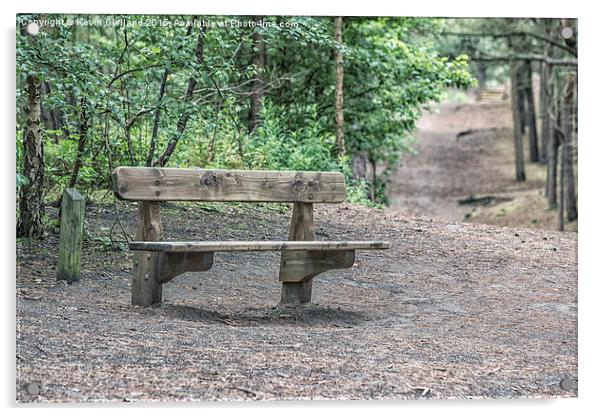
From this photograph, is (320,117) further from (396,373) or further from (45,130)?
(396,373)

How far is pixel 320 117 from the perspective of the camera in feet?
36.9

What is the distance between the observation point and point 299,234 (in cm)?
629

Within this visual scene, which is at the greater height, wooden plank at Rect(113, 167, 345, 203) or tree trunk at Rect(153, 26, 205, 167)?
tree trunk at Rect(153, 26, 205, 167)

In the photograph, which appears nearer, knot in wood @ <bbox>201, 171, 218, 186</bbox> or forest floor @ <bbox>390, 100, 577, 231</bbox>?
knot in wood @ <bbox>201, 171, 218, 186</bbox>

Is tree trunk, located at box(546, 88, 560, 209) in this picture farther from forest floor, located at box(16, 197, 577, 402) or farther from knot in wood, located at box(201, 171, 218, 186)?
knot in wood, located at box(201, 171, 218, 186)

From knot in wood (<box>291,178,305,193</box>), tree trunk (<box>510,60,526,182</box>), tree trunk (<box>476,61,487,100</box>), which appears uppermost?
tree trunk (<box>476,61,487,100</box>)

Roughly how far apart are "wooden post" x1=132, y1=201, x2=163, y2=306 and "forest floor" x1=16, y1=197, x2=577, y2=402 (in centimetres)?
11

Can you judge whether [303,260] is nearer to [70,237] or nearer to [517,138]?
[70,237]

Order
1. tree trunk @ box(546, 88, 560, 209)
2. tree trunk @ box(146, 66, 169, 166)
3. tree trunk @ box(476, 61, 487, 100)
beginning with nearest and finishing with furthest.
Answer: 1. tree trunk @ box(146, 66, 169, 166)
2. tree trunk @ box(476, 61, 487, 100)
3. tree trunk @ box(546, 88, 560, 209)

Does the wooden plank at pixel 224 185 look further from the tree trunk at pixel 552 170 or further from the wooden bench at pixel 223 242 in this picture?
the tree trunk at pixel 552 170

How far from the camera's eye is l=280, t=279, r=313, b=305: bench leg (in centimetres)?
636

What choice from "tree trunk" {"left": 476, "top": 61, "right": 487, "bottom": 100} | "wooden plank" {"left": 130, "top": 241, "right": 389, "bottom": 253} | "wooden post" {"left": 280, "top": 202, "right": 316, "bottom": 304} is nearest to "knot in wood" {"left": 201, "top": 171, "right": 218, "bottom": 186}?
"wooden plank" {"left": 130, "top": 241, "right": 389, "bottom": 253}

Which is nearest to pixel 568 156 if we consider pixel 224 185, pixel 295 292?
pixel 295 292
